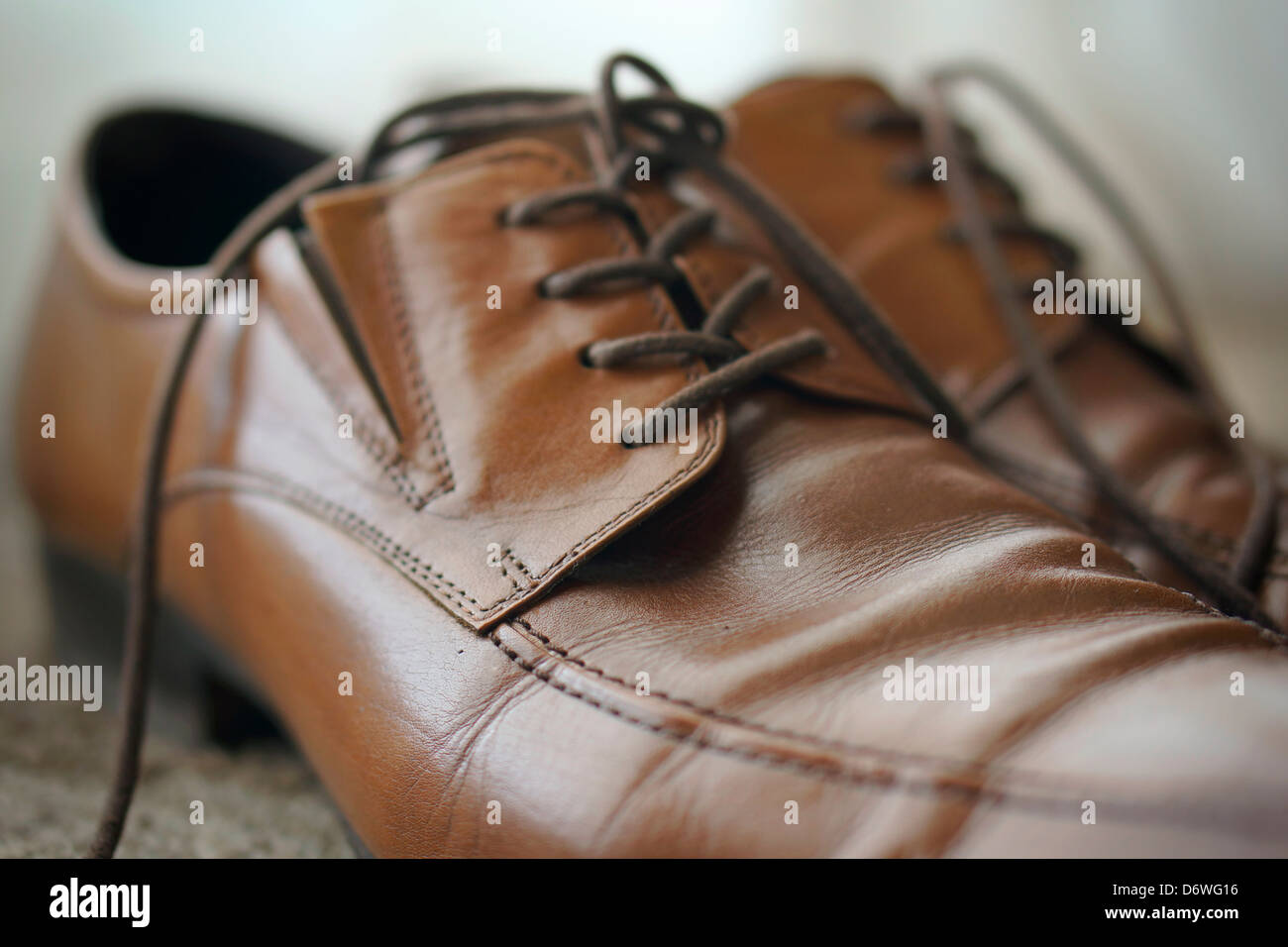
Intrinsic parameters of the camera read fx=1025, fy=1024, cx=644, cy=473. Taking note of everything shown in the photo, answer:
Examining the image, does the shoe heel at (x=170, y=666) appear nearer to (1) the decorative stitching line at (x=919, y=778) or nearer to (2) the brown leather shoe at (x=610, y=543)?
(2) the brown leather shoe at (x=610, y=543)

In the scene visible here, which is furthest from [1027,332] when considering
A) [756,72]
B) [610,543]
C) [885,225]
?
[756,72]

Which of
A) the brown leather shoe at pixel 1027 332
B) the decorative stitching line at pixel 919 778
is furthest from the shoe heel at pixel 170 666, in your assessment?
the brown leather shoe at pixel 1027 332

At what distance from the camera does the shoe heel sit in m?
0.66

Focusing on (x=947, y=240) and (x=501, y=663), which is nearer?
(x=501, y=663)

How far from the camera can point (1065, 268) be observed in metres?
0.88

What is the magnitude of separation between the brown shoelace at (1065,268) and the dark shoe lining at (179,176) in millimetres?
526

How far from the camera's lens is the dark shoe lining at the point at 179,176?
A: 0.80 m

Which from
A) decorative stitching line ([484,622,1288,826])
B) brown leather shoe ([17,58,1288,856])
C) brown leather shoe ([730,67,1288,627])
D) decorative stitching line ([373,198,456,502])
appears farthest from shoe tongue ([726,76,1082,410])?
decorative stitching line ([484,622,1288,826])

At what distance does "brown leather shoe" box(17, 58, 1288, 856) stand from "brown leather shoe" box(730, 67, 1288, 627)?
0.14 meters

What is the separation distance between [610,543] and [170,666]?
0.40 meters
